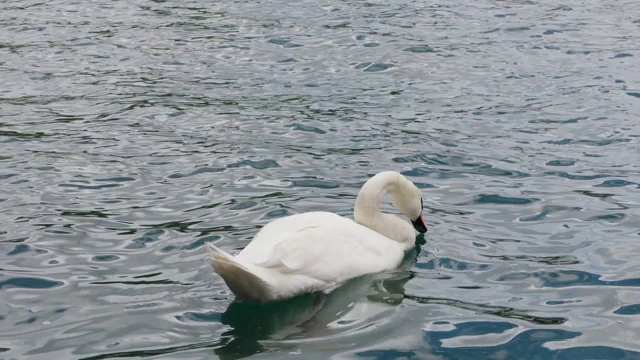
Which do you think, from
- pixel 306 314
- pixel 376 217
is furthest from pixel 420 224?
pixel 306 314

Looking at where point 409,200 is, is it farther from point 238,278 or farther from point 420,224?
point 238,278

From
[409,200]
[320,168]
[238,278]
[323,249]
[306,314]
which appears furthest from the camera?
[320,168]

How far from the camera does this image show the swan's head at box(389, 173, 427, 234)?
27.0ft

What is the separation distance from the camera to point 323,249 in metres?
7.21

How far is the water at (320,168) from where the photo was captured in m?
6.61

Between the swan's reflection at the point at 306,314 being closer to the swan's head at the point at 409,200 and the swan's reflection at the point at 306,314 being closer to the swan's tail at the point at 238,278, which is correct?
the swan's tail at the point at 238,278

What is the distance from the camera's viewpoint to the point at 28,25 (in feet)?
55.5

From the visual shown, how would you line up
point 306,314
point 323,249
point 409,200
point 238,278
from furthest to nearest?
1. point 409,200
2. point 323,249
3. point 306,314
4. point 238,278

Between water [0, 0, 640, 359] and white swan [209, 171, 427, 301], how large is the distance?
5.2 inches

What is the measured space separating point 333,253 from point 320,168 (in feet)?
9.62

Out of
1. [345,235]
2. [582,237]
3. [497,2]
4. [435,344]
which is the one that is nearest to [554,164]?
[582,237]

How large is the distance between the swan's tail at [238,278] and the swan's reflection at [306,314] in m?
0.12

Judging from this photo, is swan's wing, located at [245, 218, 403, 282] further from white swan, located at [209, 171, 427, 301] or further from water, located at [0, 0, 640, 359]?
water, located at [0, 0, 640, 359]

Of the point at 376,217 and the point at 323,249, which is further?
the point at 376,217
